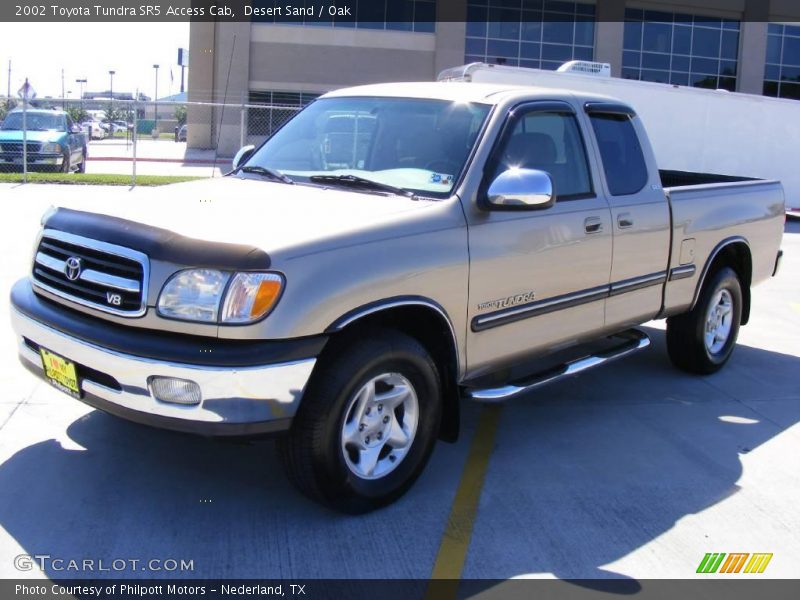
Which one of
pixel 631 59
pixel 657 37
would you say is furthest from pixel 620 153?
pixel 657 37

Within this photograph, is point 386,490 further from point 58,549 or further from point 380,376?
point 58,549

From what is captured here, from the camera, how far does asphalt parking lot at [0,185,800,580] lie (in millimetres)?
3836

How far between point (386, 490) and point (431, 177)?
1.65m

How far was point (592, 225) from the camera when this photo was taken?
5.27 meters

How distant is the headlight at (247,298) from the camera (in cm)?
363

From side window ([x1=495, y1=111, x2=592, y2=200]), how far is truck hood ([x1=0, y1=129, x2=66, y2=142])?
19037mm

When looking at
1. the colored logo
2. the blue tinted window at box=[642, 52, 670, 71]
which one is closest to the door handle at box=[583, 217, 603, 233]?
the colored logo

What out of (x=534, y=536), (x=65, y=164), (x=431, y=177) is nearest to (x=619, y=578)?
(x=534, y=536)

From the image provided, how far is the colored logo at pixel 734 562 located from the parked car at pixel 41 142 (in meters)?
19.6

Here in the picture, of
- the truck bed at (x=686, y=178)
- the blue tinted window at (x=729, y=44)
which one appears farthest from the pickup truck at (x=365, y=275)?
the blue tinted window at (x=729, y=44)

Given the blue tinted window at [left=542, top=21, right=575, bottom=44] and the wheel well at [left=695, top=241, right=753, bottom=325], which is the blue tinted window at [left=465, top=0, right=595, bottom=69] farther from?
the wheel well at [left=695, top=241, right=753, bottom=325]

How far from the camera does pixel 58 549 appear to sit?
12.3ft

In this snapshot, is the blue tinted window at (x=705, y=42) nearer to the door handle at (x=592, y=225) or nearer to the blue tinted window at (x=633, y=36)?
the blue tinted window at (x=633, y=36)

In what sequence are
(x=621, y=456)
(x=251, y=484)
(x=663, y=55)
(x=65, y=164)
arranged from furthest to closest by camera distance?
1. (x=663, y=55)
2. (x=65, y=164)
3. (x=621, y=456)
4. (x=251, y=484)
